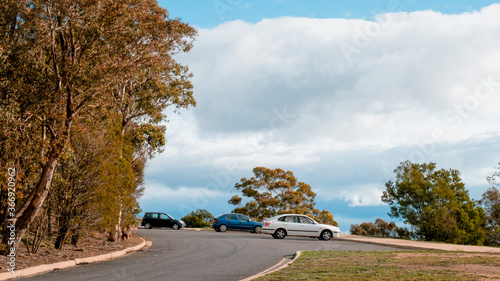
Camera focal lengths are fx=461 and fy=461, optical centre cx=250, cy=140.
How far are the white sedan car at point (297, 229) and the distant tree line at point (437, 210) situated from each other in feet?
72.7

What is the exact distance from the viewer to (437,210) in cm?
4744

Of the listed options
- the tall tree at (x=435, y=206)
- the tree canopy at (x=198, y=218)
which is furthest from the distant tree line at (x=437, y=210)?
the tree canopy at (x=198, y=218)

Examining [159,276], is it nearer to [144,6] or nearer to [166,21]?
[144,6]

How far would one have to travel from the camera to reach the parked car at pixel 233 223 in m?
34.9

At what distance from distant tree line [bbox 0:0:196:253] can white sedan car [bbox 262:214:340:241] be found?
1102 centimetres

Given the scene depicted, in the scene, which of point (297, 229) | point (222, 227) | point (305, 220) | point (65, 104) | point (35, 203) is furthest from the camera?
Result: point (222, 227)

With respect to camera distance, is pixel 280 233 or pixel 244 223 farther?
pixel 244 223

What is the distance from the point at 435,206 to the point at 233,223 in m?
24.5

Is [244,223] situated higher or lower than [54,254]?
higher

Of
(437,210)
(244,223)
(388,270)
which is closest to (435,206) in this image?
(437,210)

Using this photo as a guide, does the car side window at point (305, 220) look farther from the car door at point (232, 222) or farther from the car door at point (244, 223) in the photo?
the car door at point (232, 222)

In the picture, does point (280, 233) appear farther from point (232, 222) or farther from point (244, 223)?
point (232, 222)

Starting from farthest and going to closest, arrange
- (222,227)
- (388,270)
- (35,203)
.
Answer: (222,227) → (35,203) → (388,270)

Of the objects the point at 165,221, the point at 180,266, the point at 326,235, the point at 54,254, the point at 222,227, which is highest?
the point at 165,221
